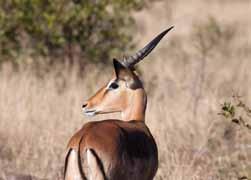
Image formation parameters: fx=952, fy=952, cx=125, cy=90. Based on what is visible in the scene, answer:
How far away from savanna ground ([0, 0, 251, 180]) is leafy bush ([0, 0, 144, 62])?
12.8 inches

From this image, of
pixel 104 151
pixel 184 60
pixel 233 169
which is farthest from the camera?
pixel 184 60

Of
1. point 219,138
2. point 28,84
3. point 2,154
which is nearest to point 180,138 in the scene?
point 219,138

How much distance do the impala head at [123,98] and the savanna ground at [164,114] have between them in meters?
0.93

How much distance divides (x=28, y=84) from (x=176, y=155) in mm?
3331

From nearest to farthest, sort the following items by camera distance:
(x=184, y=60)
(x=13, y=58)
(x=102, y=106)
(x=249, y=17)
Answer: (x=102, y=106) → (x=13, y=58) → (x=184, y=60) → (x=249, y=17)

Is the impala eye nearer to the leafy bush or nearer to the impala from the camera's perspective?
the impala

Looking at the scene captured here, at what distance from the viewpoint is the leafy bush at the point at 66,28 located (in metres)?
12.9

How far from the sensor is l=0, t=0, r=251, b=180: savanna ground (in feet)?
28.1

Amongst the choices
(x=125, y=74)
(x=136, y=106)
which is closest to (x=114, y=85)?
(x=125, y=74)

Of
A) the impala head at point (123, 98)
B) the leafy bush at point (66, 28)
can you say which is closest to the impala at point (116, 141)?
the impala head at point (123, 98)

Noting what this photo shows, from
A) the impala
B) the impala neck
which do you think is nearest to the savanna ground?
the impala neck

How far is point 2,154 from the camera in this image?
8906mm

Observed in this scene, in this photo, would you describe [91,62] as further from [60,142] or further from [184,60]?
[60,142]

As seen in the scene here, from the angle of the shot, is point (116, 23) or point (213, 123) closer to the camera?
point (213, 123)
